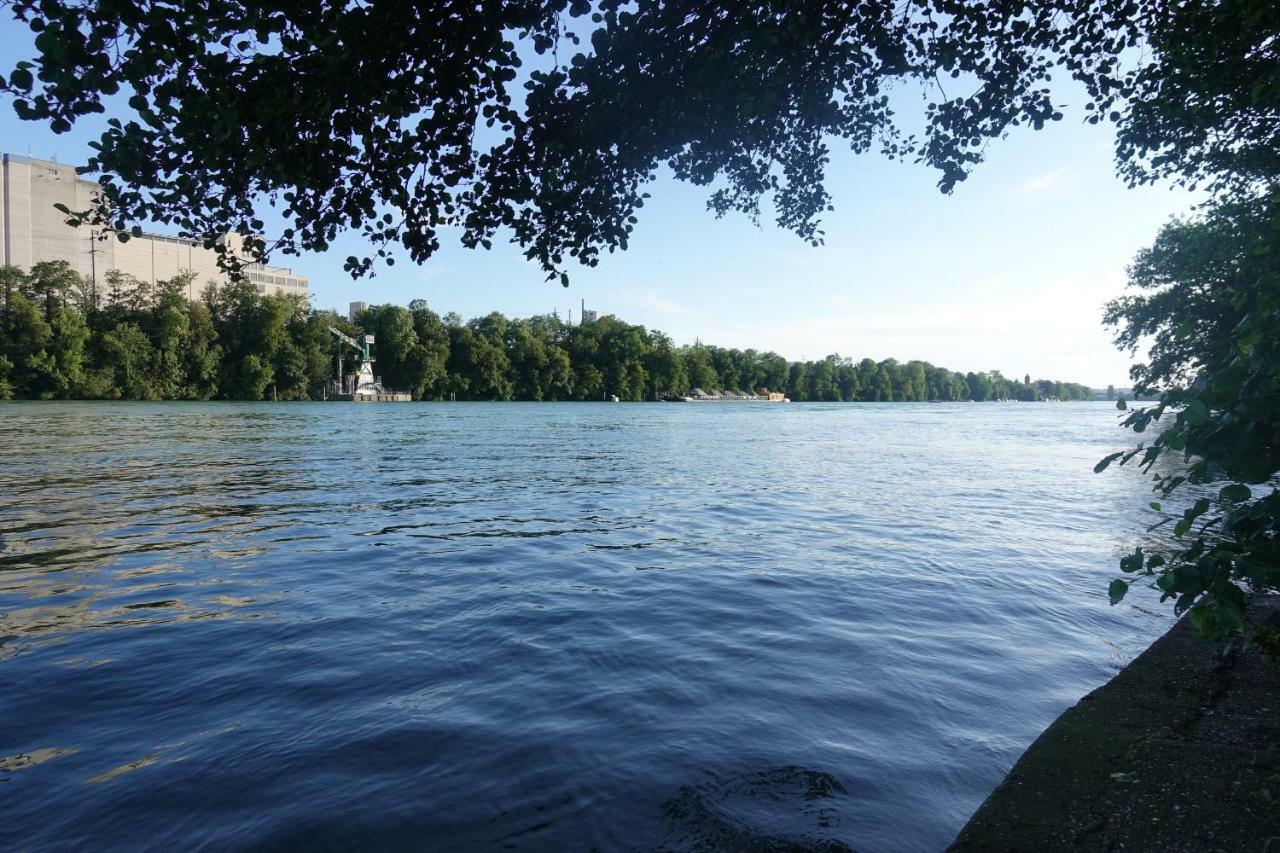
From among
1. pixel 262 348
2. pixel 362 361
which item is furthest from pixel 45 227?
pixel 362 361

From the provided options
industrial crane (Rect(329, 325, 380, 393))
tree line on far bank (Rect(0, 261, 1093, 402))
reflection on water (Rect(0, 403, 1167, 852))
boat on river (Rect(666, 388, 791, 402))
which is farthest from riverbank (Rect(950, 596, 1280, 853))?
boat on river (Rect(666, 388, 791, 402))

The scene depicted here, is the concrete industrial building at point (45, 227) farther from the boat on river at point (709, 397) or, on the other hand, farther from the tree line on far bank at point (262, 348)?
the boat on river at point (709, 397)

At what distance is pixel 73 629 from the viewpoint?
26.4ft

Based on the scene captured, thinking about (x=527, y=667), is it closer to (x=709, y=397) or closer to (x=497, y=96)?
(x=497, y=96)

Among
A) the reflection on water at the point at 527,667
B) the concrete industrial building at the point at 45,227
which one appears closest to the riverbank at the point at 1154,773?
the reflection on water at the point at 527,667

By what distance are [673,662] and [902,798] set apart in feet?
9.51

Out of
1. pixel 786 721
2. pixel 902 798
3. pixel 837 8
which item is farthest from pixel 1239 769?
pixel 837 8

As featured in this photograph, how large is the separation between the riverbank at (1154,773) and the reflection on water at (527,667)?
2.24 ft

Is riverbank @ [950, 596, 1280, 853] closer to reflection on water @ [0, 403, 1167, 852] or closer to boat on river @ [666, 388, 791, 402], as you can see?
reflection on water @ [0, 403, 1167, 852]

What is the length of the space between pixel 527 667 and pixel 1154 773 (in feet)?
16.5

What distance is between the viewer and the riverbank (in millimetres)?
3605

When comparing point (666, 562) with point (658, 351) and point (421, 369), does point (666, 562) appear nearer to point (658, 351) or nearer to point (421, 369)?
point (421, 369)

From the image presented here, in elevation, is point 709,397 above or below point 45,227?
below

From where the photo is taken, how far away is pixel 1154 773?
13.8 feet
